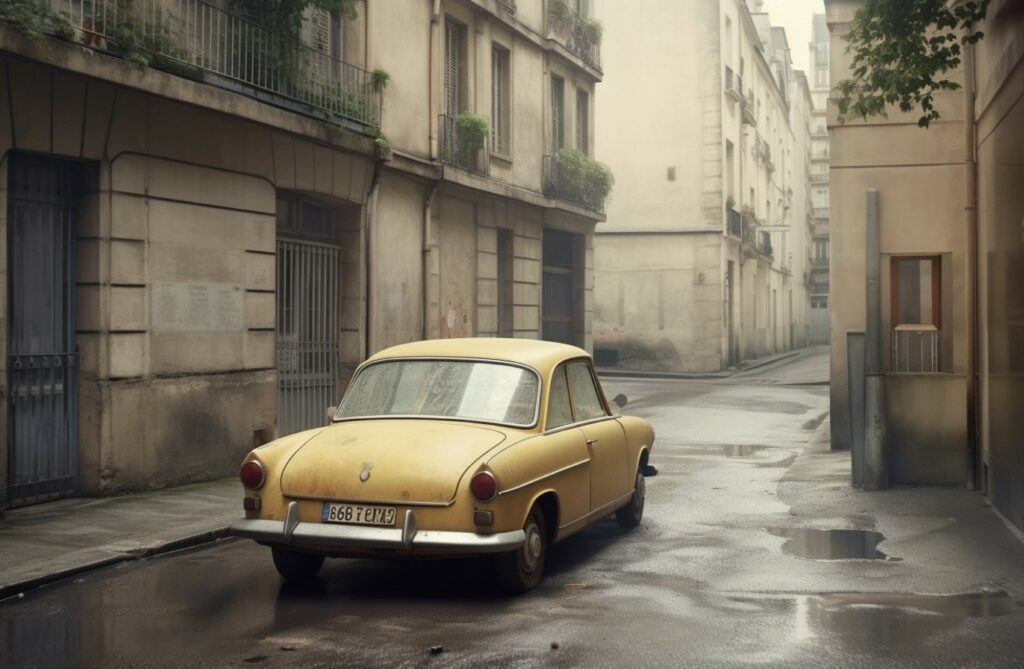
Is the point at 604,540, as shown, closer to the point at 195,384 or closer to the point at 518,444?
the point at 518,444

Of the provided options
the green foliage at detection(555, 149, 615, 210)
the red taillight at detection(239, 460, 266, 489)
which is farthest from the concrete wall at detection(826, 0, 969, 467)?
the green foliage at detection(555, 149, 615, 210)

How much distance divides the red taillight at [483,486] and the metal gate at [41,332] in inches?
221

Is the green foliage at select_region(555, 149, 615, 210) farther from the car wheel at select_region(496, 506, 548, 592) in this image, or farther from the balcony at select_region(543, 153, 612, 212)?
the car wheel at select_region(496, 506, 548, 592)

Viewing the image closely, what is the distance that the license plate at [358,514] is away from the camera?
6.84 metres

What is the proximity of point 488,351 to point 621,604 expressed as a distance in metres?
2.16

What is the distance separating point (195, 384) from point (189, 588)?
5505 millimetres

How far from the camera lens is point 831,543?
30.4 feet

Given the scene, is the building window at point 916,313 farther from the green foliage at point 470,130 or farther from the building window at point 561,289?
the building window at point 561,289

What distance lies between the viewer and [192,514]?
1029 cm

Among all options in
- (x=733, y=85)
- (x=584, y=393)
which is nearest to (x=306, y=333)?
(x=584, y=393)

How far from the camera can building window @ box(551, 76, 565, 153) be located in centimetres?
2489

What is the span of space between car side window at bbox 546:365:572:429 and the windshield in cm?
18

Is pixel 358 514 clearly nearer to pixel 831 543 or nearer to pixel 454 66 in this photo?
pixel 831 543

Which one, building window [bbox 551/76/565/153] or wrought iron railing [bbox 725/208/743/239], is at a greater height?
building window [bbox 551/76/565/153]
